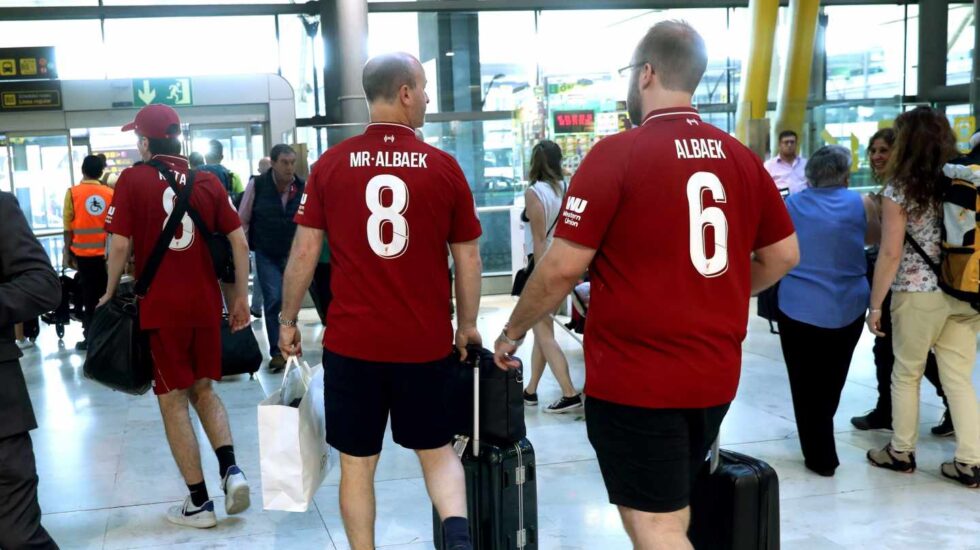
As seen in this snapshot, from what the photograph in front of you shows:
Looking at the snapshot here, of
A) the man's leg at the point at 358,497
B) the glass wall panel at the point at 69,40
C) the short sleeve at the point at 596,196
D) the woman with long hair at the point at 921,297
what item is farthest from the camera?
the glass wall panel at the point at 69,40

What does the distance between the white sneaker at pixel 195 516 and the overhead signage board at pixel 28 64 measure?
8.71 m

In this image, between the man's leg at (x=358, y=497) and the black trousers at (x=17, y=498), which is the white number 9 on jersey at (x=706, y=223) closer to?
the man's leg at (x=358, y=497)

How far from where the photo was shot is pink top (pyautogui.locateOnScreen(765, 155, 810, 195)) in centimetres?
902

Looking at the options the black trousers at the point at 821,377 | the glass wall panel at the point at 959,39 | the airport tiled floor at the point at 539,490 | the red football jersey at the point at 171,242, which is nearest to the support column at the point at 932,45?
the glass wall panel at the point at 959,39

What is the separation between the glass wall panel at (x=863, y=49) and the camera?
1458 centimetres

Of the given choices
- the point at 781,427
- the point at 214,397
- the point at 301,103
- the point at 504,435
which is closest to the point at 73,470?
the point at 214,397

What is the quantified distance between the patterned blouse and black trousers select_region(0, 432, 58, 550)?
3.57 metres

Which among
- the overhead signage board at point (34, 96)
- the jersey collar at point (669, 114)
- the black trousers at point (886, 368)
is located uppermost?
the overhead signage board at point (34, 96)

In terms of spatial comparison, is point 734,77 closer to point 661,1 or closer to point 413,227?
point 661,1

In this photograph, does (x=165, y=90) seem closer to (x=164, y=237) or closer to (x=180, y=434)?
(x=164, y=237)

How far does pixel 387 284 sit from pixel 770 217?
1152 mm

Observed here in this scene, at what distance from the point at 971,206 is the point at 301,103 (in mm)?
10577

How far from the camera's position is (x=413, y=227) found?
2902 mm

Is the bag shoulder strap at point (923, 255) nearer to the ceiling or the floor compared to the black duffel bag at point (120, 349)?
nearer to the ceiling
